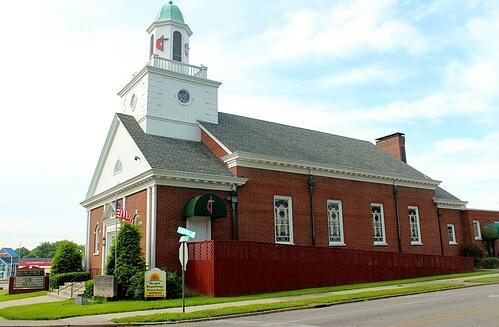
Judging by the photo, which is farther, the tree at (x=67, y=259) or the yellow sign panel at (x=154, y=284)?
the tree at (x=67, y=259)

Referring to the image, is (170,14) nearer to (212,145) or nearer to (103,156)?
(212,145)

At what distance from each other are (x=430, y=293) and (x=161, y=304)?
10555 millimetres

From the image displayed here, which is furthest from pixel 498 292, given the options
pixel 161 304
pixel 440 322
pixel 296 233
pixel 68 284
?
pixel 68 284

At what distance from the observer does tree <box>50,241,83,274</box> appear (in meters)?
27.7

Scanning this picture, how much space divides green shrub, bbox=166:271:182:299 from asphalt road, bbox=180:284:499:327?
6.46 metres

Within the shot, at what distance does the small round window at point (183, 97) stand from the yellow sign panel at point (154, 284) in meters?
11.9

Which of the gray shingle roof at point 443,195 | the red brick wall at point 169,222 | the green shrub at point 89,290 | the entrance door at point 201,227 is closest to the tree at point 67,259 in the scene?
the green shrub at point 89,290

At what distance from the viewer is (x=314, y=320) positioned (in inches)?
482

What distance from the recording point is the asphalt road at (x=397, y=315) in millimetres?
11062

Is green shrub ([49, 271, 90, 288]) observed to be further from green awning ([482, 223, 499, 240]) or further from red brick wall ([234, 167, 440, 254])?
green awning ([482, 223, 499, 240])

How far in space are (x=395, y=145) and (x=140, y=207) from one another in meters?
24.6

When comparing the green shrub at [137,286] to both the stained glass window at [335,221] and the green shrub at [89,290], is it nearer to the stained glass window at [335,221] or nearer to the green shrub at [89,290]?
the green shrub at [89,290]

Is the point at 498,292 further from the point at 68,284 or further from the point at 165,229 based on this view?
the point at 68,284

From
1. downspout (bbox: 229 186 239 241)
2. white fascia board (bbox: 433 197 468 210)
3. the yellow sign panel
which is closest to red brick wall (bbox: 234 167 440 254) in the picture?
downspout (bbox: 229 186 239 241)
